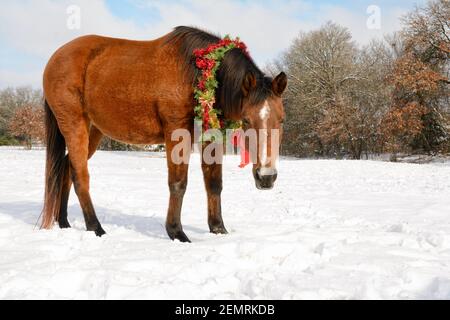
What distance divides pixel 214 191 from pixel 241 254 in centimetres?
132

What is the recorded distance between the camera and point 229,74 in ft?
13.4

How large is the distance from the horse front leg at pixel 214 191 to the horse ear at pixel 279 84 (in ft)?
3.60

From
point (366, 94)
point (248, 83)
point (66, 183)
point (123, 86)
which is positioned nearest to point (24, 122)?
point (366, 94)

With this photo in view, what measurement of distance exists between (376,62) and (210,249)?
3124 cm

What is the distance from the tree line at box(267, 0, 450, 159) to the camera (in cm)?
2225

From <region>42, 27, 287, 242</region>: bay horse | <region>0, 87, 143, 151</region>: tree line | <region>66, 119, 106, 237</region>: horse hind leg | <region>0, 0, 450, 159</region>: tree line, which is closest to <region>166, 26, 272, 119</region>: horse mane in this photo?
<region>42, 27, 287, 242</region>: bay horse

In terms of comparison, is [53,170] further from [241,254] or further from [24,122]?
[24,122]

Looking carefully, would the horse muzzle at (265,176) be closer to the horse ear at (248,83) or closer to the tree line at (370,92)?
the horse ear at (248,83)

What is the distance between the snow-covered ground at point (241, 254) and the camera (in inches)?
101

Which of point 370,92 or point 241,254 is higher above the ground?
point 370,92

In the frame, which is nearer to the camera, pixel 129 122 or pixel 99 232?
pixel 129 122

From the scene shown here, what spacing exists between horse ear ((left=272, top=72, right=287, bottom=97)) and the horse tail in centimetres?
288

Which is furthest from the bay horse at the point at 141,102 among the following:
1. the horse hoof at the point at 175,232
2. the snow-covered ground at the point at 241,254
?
the snow-covered ground at the point at 241,254
